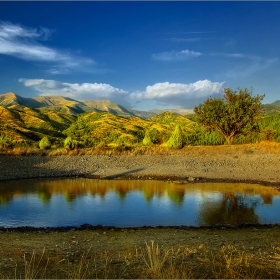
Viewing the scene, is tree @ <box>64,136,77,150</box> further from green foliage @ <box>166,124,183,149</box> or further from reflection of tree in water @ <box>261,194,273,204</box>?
reflection of tree in water @ <box>261,194,273,204</box>

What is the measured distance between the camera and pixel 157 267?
4.72 meters

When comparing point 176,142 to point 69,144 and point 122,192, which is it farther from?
point 122,192

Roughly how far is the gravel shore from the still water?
183 centimetres

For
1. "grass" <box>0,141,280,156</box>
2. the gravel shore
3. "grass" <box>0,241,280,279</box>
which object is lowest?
"grass" <box>0,241,280,279</box>

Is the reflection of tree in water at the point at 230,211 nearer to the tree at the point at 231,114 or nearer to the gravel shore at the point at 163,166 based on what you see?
the gravel shore at the point at 163,166

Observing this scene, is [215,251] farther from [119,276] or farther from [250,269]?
[119,276]

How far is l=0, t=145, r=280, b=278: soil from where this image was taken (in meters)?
6.56

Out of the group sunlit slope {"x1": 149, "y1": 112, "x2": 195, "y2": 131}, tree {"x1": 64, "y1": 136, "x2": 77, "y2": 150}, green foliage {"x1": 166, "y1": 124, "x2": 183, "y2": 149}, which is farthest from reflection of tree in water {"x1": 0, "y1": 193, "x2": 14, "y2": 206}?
sunlit slope {"x1": 149, "y1": 112, "x2": 195, "y2": 131}

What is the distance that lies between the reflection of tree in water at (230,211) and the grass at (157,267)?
453cm

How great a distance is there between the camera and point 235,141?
30312mm

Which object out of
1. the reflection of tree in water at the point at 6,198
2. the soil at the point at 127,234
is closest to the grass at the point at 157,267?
the soil at the point at 127,234

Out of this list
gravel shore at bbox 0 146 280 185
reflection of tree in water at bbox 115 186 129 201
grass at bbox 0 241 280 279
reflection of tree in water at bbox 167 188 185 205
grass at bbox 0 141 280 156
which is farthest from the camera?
grass at bbox 0 141 280 156

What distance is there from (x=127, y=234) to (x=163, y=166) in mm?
13774

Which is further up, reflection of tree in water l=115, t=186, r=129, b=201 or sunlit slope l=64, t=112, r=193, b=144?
sunlit slope l=64, t=112, r=193, b=144
